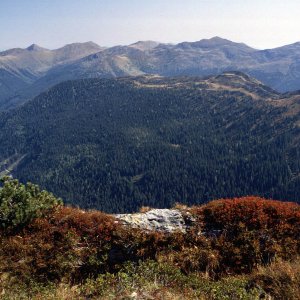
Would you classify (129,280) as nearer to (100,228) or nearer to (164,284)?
(164,284)

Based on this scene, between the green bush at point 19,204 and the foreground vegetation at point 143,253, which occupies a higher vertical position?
the green bush at point 19,204

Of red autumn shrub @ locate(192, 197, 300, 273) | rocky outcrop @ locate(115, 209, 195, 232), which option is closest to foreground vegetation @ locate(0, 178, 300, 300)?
red autumn shrub @ locate(192, 197, 300, 273)

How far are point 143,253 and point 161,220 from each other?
11.3 ft

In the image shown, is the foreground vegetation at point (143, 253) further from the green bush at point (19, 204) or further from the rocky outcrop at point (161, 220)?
the rocky outcrop at point (161, 220)

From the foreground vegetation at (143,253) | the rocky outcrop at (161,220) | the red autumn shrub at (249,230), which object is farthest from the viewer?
the rocky outcrop at (161,220)

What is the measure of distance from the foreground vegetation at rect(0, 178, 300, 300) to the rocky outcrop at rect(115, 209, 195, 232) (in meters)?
0.51

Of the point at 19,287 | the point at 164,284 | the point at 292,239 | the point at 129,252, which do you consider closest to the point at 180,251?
the point at 129,252

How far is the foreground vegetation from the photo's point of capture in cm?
1258

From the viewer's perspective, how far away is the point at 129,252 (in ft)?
56.0

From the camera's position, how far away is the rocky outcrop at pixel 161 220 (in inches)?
741

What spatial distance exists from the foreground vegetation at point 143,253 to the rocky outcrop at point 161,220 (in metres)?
0.51

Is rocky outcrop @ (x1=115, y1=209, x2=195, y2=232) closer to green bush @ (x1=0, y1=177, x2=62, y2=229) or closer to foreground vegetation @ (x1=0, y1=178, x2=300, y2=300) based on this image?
foreground vegetation @ (x1=0, y1=178, x2=300, y2=300)

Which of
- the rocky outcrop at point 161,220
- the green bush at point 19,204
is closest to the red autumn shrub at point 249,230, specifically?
the rocky outcrop at point 161,220

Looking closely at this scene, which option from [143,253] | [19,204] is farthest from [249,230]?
[19,204]
